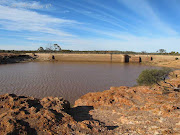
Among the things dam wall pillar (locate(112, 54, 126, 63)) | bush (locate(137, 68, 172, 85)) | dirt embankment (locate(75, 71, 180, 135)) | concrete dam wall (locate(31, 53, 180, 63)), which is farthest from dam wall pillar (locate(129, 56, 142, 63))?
dirt embankment (locate(75, 71, 180, 135))

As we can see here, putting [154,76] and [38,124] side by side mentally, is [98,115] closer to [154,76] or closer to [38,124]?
[38,124]

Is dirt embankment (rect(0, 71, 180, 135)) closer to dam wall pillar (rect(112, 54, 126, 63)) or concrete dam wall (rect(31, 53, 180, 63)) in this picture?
dam wall pillar (rect(112, 54, 126, 63))

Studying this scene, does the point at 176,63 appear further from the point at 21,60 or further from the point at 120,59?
the point at 21,60

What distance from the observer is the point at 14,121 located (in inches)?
162

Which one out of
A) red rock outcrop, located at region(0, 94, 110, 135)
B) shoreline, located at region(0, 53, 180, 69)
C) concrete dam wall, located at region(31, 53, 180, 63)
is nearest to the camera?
red rock outcrop, located at region(0, 94, 110, 135)

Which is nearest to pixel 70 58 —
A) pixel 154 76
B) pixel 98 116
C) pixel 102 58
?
pixel 102 58

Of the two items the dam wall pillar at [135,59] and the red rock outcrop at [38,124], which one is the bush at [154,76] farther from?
the dam wall pillar at [135,59]

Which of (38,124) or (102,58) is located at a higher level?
(102,58)

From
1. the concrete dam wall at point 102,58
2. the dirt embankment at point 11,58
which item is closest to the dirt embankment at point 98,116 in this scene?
the concrete dam wall at point 102,58

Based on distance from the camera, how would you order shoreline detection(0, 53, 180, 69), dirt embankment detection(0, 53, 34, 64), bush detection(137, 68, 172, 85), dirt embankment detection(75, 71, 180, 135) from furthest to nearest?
shoreline detection(0, 53, 180, 69) → dirt embankment detection(0, 53, 34, 64) → bush detection(137, 68, 172, 85) → dirt embankment detection(75, 71, 180, 135)

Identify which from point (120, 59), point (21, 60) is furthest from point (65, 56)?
point (120, 59)

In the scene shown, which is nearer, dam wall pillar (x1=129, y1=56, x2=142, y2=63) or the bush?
the bush

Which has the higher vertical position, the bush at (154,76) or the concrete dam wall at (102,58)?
the concrete dam wall at (102,58)

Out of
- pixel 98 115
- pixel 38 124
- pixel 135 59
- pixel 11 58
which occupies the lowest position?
pixel 98 115
